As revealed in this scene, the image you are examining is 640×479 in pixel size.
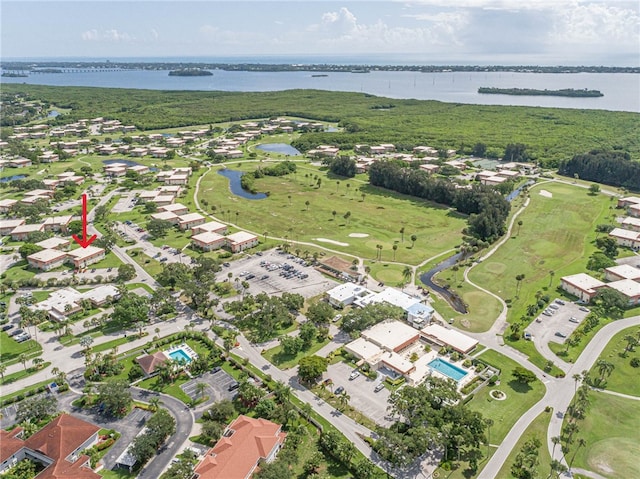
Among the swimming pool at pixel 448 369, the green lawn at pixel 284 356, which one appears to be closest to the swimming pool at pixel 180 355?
the green lawn at pixel 284 356

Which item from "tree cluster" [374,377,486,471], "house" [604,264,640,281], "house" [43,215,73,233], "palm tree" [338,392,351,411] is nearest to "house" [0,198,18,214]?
"house" [43,215,73,233]

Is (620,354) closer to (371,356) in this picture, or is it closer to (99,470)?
(371,356)

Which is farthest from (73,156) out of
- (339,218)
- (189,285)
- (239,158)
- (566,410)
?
(566,410)

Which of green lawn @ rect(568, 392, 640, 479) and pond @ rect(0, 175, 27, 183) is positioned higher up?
pond @ rect(0, 175, 27, 183)

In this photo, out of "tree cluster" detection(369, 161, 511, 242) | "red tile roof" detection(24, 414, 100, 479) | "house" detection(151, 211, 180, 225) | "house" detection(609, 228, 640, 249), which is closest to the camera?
"red tile roof" detection(24, 414, 100, 479)

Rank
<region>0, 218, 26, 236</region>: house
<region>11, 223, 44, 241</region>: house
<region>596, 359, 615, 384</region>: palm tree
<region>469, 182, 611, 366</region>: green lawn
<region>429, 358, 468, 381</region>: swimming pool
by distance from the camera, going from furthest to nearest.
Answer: <region>0, 218, 26, 236</region>: house
<region>11, 223, 44, 241</region>: house
<region>469, 182, 611, 366</region>: green lawn
<region>429, 358, 468, 381</region>: swimming pool
<region>596, 359, 615, 384</region>: palm tree

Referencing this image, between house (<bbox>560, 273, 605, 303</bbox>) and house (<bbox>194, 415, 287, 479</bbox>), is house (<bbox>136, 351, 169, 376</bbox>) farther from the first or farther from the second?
house (<bbox>560, 273, 605, 303</bbox>)

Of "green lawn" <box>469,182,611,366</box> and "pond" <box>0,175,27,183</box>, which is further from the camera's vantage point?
"pond" <box>0,175,27,183</box>

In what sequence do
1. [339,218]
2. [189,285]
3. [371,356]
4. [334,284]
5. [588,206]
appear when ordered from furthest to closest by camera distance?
1. [588,206]
2. [339,218]
3. [334,284]
4. [189,285]
5. [371,356]
